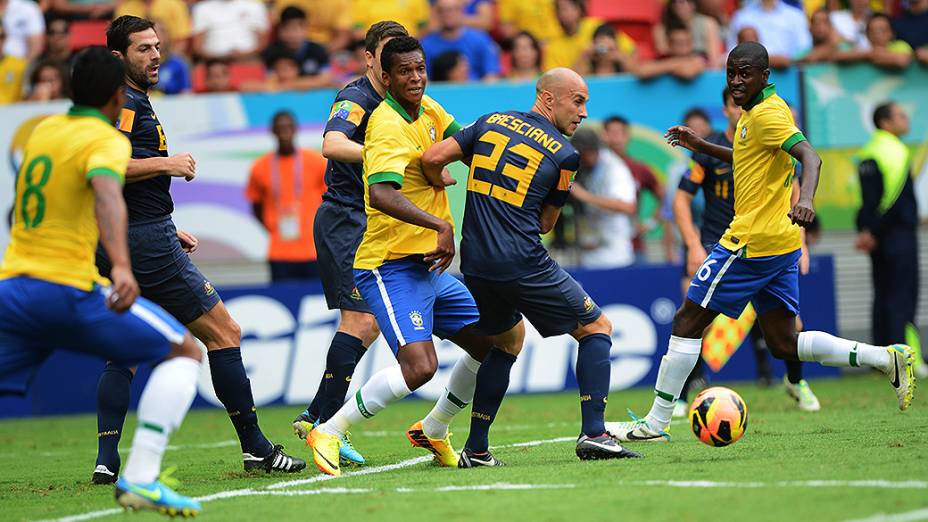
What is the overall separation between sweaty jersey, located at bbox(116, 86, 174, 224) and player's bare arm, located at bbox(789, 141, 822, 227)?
3.92 m

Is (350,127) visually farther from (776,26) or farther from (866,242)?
(776,26)

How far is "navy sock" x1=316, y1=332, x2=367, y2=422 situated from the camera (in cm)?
908

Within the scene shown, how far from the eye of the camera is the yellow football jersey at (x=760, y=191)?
882 cm

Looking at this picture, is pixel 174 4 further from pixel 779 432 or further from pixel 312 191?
pixel 779 432

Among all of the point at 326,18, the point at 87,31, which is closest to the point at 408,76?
the point at 326,18

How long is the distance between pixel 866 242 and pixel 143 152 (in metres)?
9.20

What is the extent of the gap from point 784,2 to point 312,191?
24.5ft

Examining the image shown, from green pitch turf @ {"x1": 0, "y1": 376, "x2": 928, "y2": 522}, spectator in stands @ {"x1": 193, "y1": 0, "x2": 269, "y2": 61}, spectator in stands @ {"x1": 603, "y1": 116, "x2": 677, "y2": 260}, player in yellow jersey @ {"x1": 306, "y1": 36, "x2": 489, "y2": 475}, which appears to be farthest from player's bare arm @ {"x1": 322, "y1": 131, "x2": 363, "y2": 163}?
spectator in stands @ {"x1": 193, "y1": 0, "x2": 269, "y2": 61}

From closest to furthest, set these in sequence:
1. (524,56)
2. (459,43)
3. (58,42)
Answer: (524,56)
(459,43)
(58,42)

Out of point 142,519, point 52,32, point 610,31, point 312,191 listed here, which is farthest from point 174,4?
point 142,519

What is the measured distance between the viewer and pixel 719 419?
26.3ft

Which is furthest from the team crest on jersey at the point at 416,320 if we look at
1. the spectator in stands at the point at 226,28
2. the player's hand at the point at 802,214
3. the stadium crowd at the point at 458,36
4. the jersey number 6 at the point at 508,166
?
the spectator in stands at the point at 226,28

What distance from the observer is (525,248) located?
7.90 m

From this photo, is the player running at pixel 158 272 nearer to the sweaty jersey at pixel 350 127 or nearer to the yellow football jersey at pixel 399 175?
the yellow football jersey at pixel 399 175
